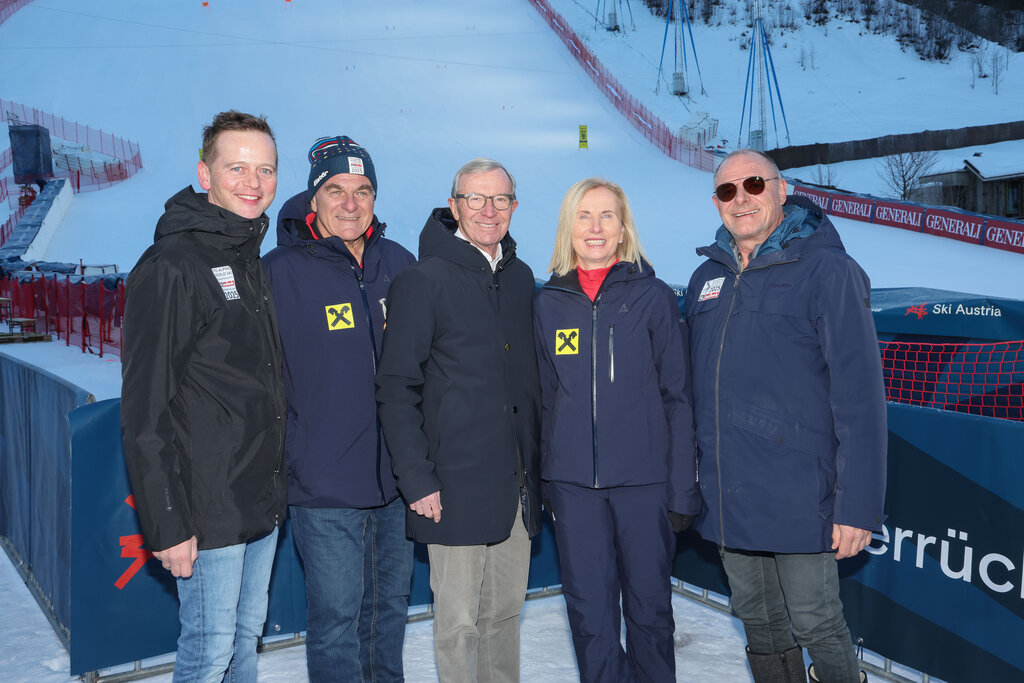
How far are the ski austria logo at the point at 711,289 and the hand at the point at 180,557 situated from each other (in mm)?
2069

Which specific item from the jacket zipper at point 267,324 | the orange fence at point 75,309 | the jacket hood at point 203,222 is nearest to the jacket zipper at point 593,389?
the jacket zipper at point 267,324

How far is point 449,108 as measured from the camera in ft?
103

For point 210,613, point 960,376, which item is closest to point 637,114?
point 960,376

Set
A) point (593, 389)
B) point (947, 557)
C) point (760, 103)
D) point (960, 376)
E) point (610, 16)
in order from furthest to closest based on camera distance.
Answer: point (610, 16) < point (760, 103) < point (960, 376) < point (947, 557) < point (593, 389)

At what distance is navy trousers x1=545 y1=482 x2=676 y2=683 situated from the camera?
126 inches

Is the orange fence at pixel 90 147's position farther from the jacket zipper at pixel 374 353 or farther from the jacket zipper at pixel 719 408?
the jacket zipper at pixel 719 408

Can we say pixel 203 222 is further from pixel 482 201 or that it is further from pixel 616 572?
pixel 616 572

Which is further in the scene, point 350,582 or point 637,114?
point 637,114

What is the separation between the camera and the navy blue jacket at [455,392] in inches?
Result: 116

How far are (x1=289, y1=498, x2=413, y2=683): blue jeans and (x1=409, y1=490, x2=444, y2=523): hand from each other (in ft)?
1.13

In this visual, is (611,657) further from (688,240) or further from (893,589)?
(688,240)

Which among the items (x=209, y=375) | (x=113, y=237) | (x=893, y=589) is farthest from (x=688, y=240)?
(x=209, y=375)

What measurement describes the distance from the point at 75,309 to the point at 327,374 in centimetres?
1121

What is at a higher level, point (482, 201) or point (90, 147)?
point (90, 147)
